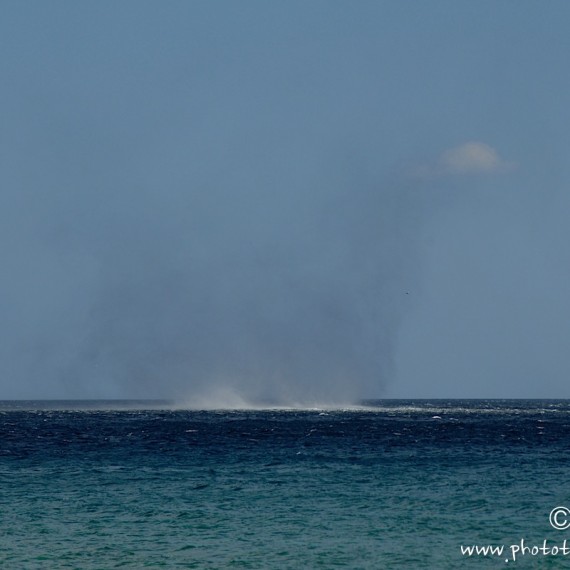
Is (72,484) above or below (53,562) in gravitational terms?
above

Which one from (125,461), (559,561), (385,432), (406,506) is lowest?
(559,561)

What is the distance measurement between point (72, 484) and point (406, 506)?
18.1 m

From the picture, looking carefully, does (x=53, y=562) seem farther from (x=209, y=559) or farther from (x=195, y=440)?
(x=195, y=440)

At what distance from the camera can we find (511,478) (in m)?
51.3

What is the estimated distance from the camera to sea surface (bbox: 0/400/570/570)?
102 feet

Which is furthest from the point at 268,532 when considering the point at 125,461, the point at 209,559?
the point at 125,461

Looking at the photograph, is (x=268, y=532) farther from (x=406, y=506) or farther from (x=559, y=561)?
(x=559, y=561)

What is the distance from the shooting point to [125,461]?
6081cm

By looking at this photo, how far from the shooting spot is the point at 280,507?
133ft

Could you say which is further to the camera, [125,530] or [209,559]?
[125,530]

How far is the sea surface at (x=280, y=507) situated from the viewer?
3119cm

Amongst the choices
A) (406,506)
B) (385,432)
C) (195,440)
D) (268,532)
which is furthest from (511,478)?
(385,432)

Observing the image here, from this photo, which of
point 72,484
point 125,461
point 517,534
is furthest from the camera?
point 125,461

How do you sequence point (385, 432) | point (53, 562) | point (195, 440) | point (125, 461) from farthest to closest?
point (385, 432)
point (195, 440)
point (125, 461)
point (53, 562)
